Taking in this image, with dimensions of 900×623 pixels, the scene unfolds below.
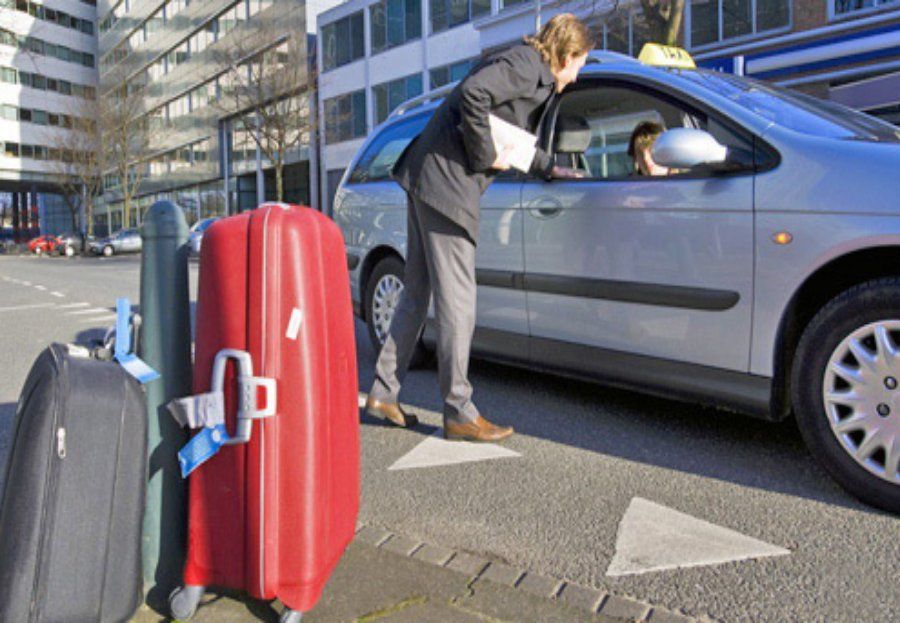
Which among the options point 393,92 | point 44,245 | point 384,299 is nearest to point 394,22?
point 393,92

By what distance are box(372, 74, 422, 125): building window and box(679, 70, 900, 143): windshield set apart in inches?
1134

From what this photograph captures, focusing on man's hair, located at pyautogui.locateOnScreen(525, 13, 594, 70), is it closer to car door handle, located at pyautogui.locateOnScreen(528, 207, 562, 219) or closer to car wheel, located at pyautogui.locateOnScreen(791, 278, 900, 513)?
car door handle, located at pyautogui.locateOnScreen(528, 207, 562, 219)

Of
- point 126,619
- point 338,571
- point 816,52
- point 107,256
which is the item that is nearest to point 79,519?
point 126,619

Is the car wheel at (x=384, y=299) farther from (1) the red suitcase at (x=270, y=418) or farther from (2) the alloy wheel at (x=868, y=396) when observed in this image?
(1) the red suitcase at (x=270, y=418)

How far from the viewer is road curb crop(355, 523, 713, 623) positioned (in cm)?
205

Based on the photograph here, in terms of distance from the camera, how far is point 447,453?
3457mm

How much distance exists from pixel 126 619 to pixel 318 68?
36270 mm

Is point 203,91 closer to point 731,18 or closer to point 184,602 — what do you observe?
point 731,18

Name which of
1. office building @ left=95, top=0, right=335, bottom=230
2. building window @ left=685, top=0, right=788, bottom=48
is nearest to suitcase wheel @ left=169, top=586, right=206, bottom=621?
building window @ left=685, top=0, right=788, bottom=48

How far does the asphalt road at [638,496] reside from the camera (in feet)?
7.25

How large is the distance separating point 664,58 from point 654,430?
5.82ft

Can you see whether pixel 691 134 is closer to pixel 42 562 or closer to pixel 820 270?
pixel 820 270

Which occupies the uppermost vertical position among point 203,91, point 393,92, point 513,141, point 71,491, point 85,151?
point 203,91

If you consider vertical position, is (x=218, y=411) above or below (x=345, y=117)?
below
